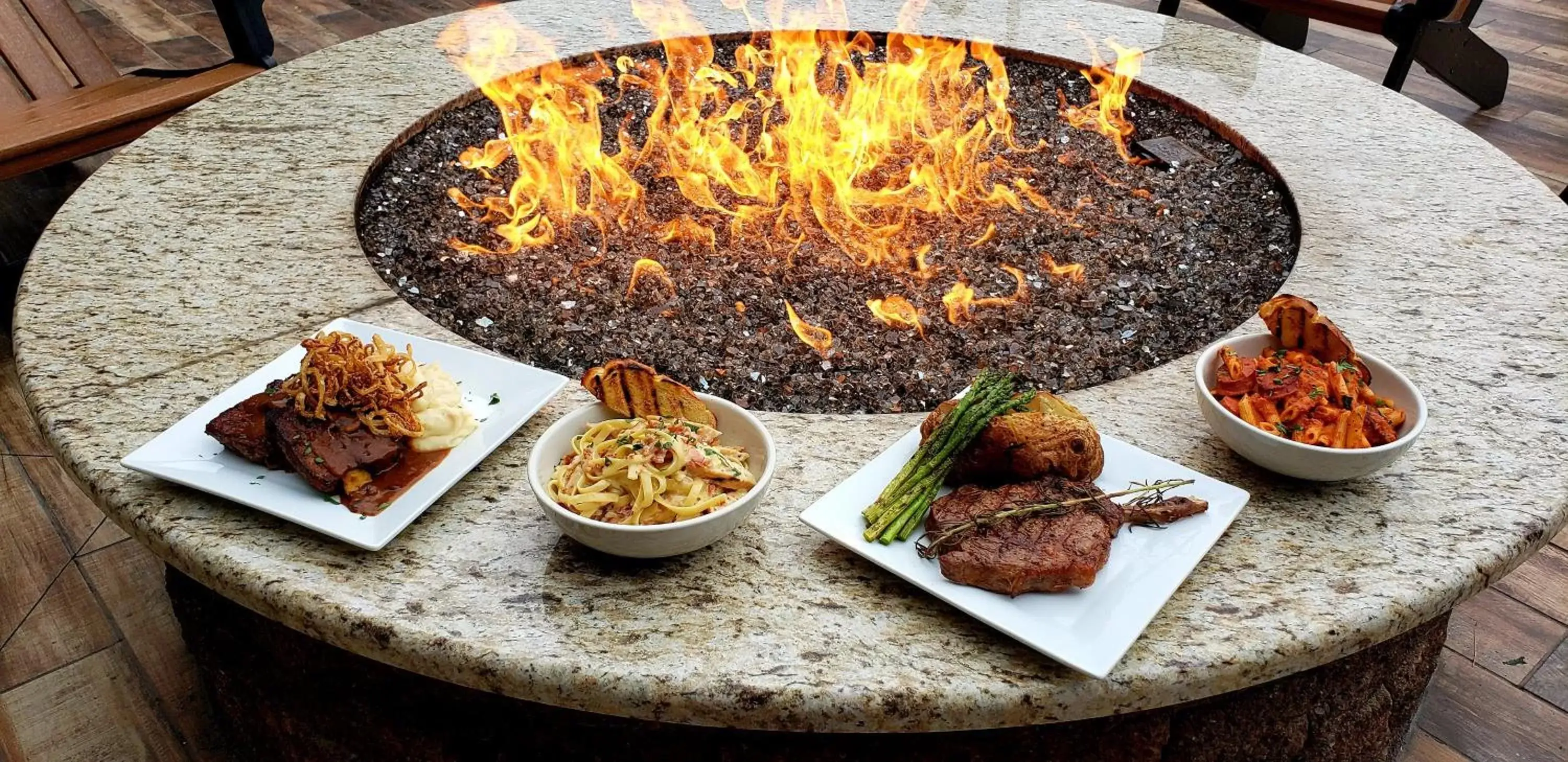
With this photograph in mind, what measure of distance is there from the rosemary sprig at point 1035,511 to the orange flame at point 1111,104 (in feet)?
5.48

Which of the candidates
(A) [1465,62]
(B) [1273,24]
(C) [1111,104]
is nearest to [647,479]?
(C) [1111,104]

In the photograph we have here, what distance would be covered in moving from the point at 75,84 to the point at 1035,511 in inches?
132

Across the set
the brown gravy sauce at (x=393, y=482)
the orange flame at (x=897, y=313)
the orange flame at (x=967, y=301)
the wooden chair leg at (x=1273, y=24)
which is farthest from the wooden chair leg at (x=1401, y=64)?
the brown gravy sauce at (x=393, y=482)

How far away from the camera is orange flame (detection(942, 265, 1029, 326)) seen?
7.36 feet

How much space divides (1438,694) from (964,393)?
1.34 meters

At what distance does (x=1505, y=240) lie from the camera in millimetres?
2152

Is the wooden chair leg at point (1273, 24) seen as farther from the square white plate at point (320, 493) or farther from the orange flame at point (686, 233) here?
the square white plate at point (320, 493)

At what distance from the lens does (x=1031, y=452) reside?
55.0 inches

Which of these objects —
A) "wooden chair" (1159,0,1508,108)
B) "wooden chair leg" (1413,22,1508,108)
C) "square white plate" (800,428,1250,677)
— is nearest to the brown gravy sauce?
"square white plate" (800,428,1250,677)

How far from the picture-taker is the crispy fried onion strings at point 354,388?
1.43 m

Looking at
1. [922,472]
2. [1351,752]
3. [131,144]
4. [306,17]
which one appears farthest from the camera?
[306,17]

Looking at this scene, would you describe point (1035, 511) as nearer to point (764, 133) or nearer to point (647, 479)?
point (647, 479)

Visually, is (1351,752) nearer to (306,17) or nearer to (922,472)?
(922,472)

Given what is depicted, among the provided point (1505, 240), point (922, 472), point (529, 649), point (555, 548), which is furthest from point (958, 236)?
point (529, 649)
